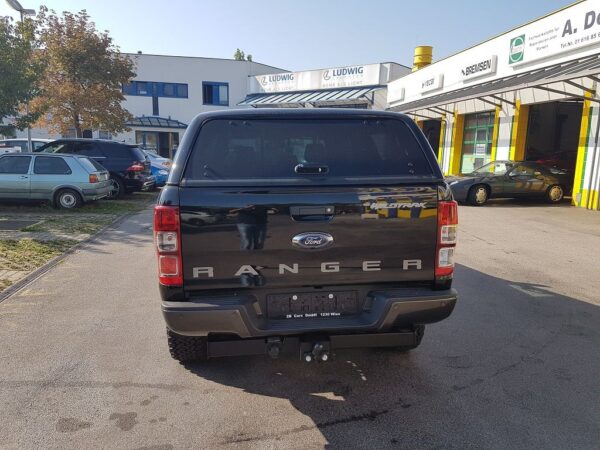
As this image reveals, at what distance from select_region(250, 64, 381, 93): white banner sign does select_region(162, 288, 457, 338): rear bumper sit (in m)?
28.9

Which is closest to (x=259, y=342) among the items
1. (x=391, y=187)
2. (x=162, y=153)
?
(x=391, y=187)

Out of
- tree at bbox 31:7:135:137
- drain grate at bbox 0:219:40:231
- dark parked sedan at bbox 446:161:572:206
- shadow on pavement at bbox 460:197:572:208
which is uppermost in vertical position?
tree at bbox 31:7:135:137

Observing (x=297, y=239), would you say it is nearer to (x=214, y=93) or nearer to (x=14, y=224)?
(x=14, y=224)

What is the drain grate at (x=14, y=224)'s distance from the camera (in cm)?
920

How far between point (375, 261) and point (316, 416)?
1.14 m

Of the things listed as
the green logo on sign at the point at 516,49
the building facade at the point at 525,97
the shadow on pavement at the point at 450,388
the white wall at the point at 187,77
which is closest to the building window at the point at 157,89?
the white wall at the point at 187,77

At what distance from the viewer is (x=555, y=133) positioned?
2075 cm

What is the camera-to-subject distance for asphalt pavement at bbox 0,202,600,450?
289 centimetres

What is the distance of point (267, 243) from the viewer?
2949mm

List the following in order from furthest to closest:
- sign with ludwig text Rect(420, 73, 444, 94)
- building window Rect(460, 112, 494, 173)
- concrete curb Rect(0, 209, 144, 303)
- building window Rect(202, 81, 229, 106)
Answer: building window Rect(202, 81, 229, 106) → sign with ludwig text Rect(420, 73, 444, 94) → building window Rect(460, 112, 494, 173) → concrete curb Rect(0, 209, 144, 303)

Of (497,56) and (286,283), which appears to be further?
(497,56)

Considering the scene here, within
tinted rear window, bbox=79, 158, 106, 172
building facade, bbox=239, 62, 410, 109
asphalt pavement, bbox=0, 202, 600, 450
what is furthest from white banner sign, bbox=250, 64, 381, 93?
asphalt pavement, bbox=0, 202, 600, 450

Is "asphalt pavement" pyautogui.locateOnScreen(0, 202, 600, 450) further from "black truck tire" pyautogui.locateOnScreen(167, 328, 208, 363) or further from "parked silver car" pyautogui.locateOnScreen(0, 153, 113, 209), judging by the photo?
"parked silver car" pyautogui.locateOnScreen(0, 153, 113, 209)

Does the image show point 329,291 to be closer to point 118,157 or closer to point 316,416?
point 316,416
